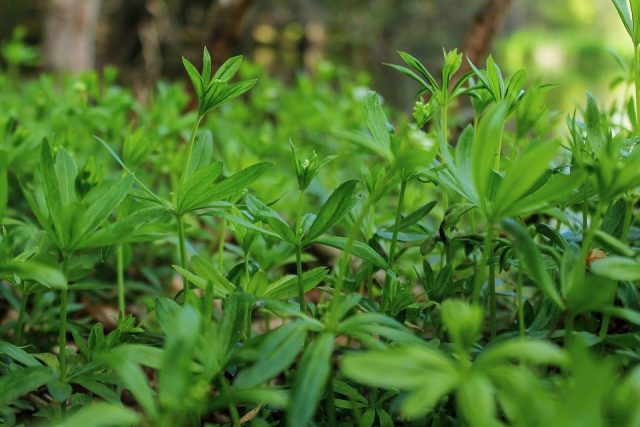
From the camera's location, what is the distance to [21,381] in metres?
0.63

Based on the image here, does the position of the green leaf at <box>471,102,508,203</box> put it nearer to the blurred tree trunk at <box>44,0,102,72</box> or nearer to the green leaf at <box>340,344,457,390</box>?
the green leaf at <box>340,344,457,390</box>

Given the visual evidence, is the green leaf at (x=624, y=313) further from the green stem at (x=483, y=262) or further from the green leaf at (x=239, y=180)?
the green leaf at (x=239, y=180)

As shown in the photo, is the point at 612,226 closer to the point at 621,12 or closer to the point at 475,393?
the point at 621,12

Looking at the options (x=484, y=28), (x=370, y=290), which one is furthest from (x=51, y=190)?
(x=484, y=28)

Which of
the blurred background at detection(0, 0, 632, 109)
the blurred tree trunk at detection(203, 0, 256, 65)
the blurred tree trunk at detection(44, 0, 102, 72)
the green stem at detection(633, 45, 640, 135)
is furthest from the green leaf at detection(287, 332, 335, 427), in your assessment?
the blurred background at detection(0, 0, 632, 109)

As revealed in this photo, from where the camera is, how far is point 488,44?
230 cm

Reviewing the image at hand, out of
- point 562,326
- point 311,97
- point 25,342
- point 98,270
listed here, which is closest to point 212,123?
point 311,97

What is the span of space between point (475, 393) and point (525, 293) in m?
0.60

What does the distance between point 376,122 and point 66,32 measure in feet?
9.92

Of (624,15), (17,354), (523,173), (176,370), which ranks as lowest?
(17,354)

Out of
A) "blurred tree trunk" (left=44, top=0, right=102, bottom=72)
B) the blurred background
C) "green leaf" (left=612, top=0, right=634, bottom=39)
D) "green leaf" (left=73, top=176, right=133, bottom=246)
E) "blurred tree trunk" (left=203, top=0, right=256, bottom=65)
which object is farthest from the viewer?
the blurred background

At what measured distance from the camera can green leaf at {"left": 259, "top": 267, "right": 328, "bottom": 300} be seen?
763 millimetres

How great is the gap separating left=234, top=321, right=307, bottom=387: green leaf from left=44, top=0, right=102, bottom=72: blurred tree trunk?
10.2 ft

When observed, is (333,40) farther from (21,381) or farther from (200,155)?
(21,381)
